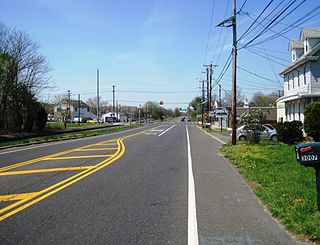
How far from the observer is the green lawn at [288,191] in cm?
634

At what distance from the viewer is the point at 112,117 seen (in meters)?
132

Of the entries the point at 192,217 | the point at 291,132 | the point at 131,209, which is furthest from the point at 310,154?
the point at 291,132

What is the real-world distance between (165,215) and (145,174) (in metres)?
5.23

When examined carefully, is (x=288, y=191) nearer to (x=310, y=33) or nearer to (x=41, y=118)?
(x=310, y=33)

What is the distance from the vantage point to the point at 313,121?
22531 millimetres

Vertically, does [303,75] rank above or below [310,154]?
above

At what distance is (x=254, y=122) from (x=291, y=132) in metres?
2.28

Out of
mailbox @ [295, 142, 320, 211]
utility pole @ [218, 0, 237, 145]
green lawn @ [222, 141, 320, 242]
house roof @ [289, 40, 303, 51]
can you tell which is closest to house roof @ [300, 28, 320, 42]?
house roof @ [289, 40, 303, 51]

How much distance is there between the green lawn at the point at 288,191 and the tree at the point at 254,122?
913 cm

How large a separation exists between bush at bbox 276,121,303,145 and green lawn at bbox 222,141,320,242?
8.96 meters

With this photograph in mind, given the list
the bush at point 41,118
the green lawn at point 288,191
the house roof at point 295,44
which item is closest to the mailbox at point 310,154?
the green lawn at point 288,191

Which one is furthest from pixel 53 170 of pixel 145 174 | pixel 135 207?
pixel 135 207

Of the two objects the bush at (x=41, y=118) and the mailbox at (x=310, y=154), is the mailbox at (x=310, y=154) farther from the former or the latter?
the bush at (x=41, y=118)

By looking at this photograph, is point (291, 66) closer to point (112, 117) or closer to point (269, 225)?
point (269, 225)
